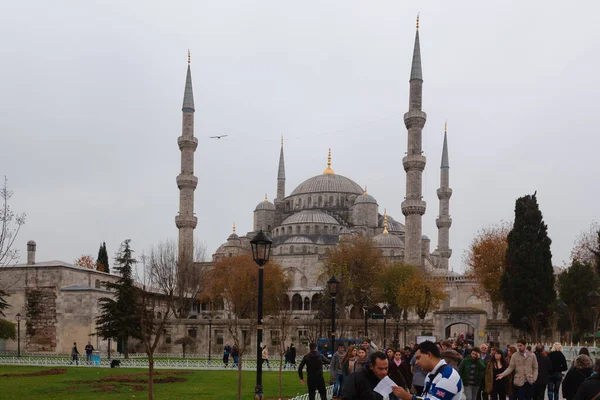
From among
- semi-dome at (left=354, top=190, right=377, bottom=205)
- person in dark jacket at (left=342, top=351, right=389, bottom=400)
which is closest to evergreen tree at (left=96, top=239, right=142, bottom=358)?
person in dark jacket at (left=342, top=351, right=389, bottom=400)

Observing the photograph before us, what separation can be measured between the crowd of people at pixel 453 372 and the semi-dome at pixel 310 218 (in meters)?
53.3

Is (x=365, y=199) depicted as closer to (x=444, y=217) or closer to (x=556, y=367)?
(x=444, y=217)

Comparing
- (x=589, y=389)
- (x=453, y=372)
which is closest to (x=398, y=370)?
(x=589, y=389)

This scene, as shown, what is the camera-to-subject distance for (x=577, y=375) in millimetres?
8172

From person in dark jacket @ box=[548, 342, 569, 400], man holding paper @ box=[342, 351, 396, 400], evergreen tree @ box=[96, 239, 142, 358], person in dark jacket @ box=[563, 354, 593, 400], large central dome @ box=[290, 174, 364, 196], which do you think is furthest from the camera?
large central dome @ box=[290, 174, 364, 196]

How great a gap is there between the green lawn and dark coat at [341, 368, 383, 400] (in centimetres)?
835

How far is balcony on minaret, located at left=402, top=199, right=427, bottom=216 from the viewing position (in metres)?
44.3

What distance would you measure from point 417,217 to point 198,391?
30920mm

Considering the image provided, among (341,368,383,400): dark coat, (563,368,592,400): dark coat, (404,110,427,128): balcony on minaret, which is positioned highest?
(404,110,427,128): balcony on minaret

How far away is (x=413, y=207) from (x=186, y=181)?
1743cm

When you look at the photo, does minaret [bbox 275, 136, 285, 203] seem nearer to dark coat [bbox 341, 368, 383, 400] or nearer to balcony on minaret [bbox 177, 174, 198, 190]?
balcony on minaret [bbox 177, 174, 198, 190]

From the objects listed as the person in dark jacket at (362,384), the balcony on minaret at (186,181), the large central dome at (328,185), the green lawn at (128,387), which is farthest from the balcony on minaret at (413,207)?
the person in dark jacket at (362,384)

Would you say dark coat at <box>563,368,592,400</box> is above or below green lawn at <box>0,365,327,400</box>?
above

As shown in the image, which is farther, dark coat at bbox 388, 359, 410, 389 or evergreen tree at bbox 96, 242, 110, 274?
evergreen tree at bbox 96, 242, 110, 274
